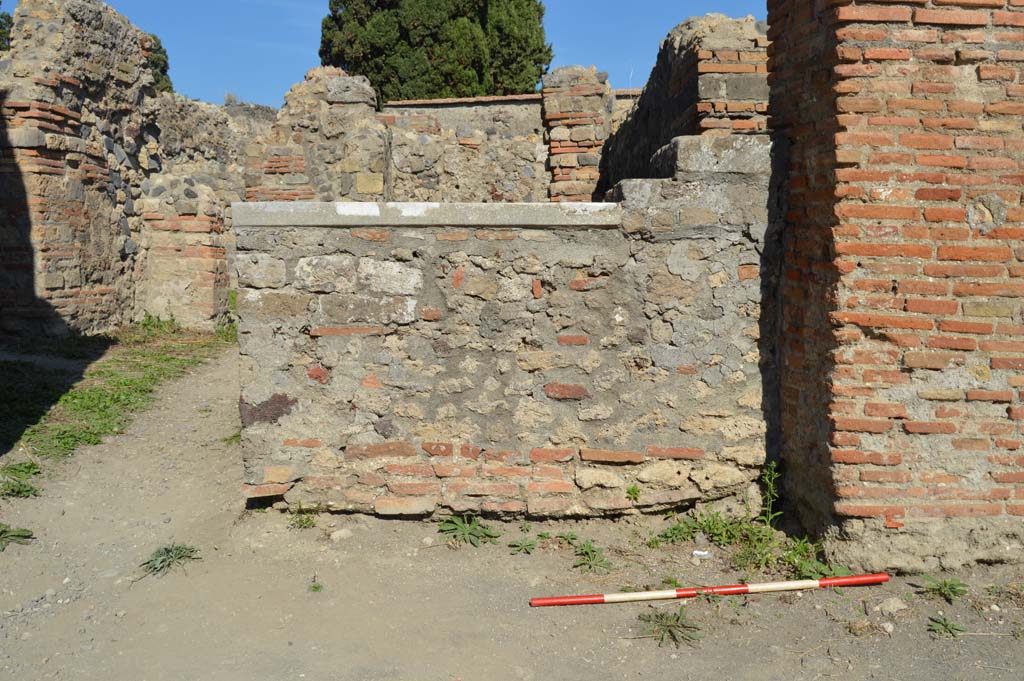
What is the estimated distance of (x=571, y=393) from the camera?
154 inches

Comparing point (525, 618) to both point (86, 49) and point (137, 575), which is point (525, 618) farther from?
point (86, 49)

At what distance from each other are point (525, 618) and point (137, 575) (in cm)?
191

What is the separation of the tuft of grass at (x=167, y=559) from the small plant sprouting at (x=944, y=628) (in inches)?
134

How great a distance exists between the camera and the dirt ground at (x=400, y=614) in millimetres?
2924

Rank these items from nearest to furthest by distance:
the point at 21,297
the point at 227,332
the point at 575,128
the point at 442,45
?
the point at 575,128, the point at 21,297, the point at 227,332, the point at 442,45

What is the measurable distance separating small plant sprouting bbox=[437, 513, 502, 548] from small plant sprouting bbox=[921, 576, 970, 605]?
6.61 feet

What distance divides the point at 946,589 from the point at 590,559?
158cm

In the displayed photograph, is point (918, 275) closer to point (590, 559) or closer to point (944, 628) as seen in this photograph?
point (944, 628)

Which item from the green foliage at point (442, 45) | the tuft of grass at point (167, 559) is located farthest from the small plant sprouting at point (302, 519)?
the green foliage at point (442, 45)

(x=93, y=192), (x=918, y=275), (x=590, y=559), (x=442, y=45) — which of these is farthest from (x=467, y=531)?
(x=442, y=45)

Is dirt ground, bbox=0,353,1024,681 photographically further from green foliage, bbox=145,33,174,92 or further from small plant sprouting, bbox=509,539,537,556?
green foliage, bbox=145,33,174,92

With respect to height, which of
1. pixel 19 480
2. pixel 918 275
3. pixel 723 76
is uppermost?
pixel 723 76

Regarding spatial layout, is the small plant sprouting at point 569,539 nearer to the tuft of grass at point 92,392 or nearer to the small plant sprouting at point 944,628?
the small plant sprouting at point 944,628

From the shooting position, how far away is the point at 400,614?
10.9ft
